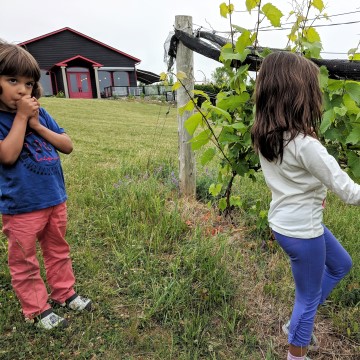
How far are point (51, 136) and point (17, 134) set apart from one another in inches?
8.5

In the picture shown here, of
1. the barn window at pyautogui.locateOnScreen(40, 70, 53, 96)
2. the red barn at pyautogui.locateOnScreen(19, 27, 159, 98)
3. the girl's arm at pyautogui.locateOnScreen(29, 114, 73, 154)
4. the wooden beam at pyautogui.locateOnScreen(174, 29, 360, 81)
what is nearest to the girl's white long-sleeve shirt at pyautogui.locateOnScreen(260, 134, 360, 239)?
the wooden beam at pyautogui.locateOnScreen(174, 29, 360, 81)

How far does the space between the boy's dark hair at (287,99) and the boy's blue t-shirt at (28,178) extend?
1.16 metres

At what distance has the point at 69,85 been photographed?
25453mm

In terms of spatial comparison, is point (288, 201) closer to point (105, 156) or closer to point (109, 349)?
point (109, 349)

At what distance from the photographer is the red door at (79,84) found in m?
25.5

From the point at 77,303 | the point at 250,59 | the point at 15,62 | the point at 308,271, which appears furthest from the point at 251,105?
the point at 77,303


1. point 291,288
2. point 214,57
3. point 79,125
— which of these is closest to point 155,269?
point 291,288

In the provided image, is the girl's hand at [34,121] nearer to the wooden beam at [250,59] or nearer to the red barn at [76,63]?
the wooden beam at [250,59]

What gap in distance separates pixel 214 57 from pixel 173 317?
1864 millimetres

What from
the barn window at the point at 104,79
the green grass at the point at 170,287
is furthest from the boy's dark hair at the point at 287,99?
the barn window at the point at 104,79

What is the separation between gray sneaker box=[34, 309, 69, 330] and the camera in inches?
78.1

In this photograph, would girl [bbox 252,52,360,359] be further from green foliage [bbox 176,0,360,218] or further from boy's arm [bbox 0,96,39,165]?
boy's arm [bbox 0,96,39,165]

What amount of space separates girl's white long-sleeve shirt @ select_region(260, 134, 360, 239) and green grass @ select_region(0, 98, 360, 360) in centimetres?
80

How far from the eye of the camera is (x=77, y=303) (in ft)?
7.05
